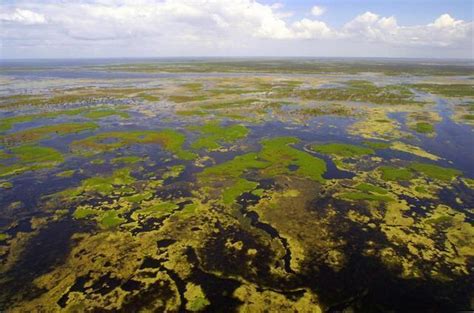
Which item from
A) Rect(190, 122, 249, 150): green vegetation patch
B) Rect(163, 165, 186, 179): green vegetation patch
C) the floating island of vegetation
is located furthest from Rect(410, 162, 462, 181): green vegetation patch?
Rect(163, 165, 186, 179): green vegetation patch

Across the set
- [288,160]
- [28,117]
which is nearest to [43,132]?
[28,117]

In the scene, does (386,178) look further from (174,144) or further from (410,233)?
(174,144)

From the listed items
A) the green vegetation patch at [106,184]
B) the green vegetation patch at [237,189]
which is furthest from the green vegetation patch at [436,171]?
the green vegetation patch at [106,184]

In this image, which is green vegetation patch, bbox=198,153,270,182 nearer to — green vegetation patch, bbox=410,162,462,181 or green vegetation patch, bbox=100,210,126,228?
green vegetation patch, bbox=100,210,126,228

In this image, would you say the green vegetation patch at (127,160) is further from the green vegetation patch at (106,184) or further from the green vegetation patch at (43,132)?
the green vegetation patch at (43,132)

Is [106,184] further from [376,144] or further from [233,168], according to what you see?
[376,144]
